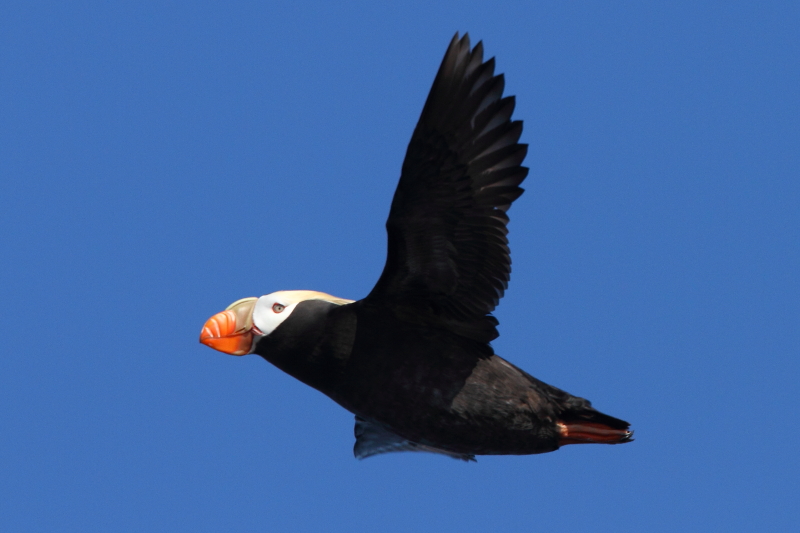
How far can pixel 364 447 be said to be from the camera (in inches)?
319

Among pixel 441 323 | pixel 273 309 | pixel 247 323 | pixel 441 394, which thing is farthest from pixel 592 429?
pixel 247 323

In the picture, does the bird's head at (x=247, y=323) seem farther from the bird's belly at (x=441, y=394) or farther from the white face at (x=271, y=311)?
the bird's belly at (x=441, y=394)

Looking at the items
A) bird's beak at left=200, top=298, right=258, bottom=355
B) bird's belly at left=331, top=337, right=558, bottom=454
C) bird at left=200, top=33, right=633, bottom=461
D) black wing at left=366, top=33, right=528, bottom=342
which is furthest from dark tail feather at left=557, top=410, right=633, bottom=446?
bird's beak at left=200, top=298, right=258, bottom=355

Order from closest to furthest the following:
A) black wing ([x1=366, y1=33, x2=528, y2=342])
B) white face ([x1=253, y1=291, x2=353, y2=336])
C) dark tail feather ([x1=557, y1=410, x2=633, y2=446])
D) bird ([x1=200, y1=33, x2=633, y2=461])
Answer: black wing ([x1=366, y1=33, x2=528, y2=342]), bird ([x1=200, y1=33, x2=633, y2=461]), white face ([x1=253, y1=291, x2=353, y2=336]), dark tail feather ([x1=557, y1=410, x2=633, y2=446])

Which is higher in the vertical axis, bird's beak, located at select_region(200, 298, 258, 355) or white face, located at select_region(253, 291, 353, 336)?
white face, located at select_region(253, 291, 353, 336)

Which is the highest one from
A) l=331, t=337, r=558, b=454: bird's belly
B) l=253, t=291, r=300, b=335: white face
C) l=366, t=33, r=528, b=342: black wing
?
l=366, t=33, r=528, b=342: black wing

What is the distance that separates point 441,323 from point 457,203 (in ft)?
2.58

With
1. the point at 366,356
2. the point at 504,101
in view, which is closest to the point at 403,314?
the point at 366,356

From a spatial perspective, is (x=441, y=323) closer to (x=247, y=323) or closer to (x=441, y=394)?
(x=441, y=394)

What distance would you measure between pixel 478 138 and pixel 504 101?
10.1 inches

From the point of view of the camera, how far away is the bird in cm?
655

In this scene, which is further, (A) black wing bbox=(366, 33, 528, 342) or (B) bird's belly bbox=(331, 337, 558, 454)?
(B) bird's belly bbox=(331, 337, 558, 454)

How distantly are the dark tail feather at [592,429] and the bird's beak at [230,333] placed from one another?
2003mm

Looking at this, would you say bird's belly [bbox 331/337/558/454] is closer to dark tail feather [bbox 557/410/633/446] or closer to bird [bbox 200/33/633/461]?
bird [bbox 200/33/633/461]
